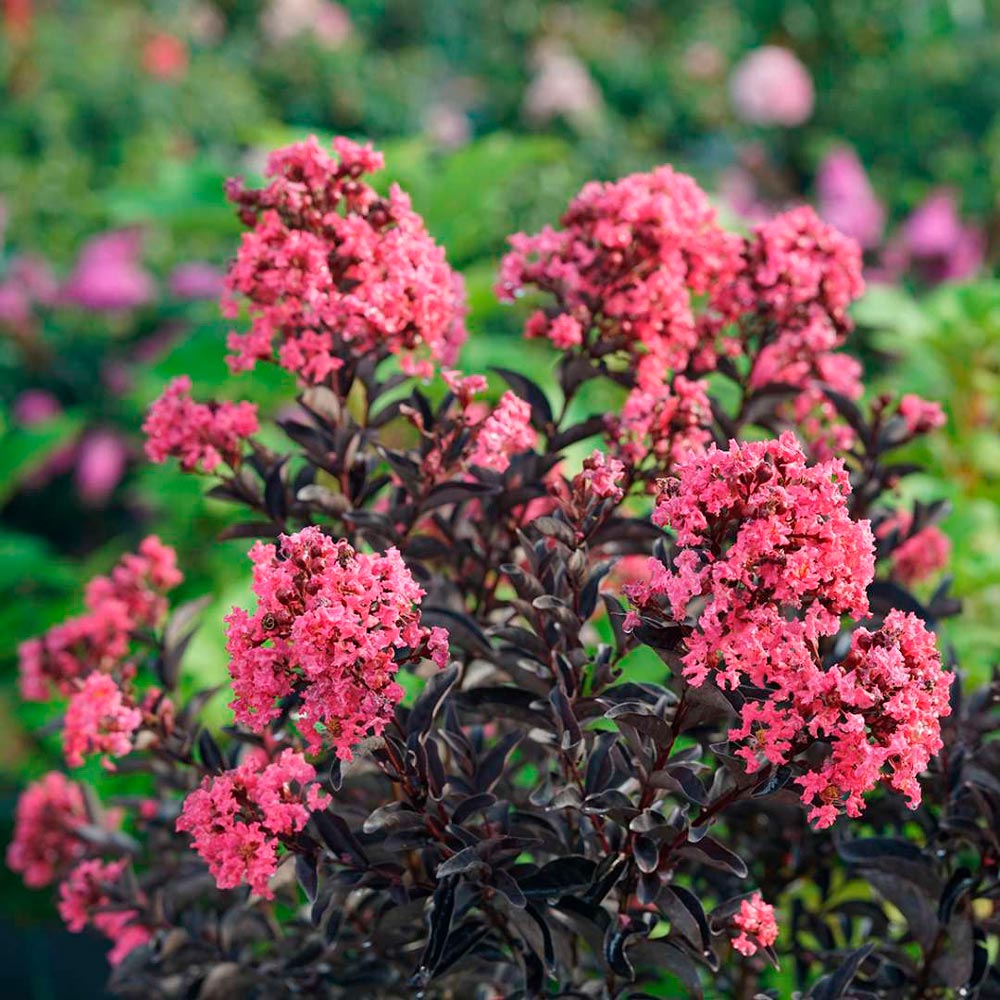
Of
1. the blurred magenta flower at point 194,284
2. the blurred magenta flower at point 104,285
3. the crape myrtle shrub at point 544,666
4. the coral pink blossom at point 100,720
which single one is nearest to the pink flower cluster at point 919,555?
the crape myrtle shrub at point 544,666

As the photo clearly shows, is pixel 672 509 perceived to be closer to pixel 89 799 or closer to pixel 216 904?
pixel 216 904

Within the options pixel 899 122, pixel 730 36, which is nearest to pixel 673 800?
pixel 899 122

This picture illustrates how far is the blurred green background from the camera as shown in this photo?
315 centimetres

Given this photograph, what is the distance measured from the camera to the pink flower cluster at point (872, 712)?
929 millimetres

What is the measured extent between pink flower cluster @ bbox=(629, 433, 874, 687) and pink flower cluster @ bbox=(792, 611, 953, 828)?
0.03 metres

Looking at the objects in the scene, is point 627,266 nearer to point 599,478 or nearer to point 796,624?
point 599,478

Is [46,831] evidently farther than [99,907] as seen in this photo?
Yes

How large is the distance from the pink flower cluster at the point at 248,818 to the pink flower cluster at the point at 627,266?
0.56m

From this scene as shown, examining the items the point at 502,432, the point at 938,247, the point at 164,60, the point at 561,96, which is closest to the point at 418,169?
the point at 502,432

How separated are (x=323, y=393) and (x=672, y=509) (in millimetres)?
498

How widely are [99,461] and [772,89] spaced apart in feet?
13.3

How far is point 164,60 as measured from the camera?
7008 millimetres

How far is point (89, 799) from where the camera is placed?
64.7 inches

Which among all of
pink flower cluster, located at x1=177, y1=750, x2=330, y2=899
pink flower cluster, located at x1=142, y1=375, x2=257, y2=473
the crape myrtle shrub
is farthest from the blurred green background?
pink flower cluster, located at x1=177, y1=750, x2=330, y2=899
